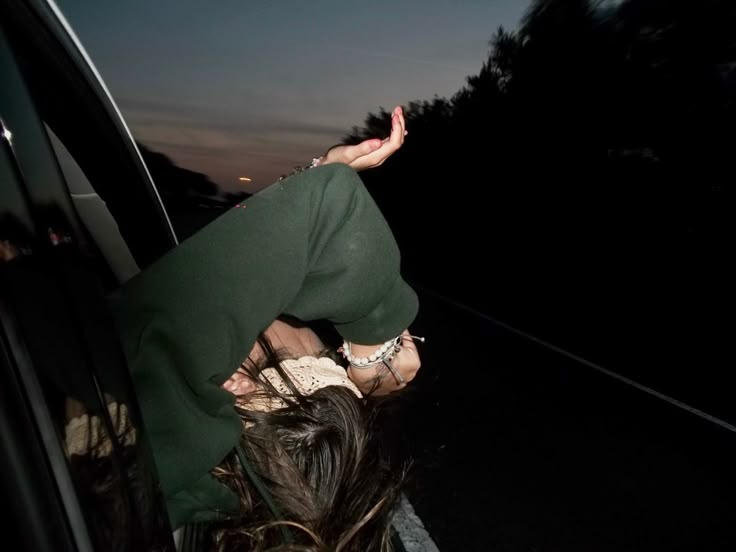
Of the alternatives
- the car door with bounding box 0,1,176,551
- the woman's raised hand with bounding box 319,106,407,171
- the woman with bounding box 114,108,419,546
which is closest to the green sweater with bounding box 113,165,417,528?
the woman with bounding box 114,108,419,546

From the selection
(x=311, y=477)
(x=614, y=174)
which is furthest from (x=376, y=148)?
(x=614, y=174)

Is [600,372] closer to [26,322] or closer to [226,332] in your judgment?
[226,332]

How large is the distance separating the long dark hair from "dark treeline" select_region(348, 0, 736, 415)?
1.04 metres

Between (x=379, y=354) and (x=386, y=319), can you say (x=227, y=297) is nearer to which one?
(x=386, y=319)

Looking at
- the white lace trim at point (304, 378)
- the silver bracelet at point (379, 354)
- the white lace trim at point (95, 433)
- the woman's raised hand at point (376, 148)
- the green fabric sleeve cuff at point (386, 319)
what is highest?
the woman's raised hand at point (376, 148)

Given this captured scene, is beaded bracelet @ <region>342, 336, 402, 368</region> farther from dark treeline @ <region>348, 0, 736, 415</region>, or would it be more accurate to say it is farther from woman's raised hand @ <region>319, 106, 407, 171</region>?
dark treeline @ <region>348, 0, 736, 415</region>

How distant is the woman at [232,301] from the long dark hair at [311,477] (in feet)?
0.30

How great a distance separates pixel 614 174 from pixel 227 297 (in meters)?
3.56

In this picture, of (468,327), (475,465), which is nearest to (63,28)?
(475,465)

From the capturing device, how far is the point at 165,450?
847 millimetres

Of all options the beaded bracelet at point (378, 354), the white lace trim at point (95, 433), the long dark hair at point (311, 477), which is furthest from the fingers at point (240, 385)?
the white lace trim at point (95, 433)

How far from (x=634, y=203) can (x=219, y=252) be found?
349cm

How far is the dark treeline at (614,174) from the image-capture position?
3.03 meters

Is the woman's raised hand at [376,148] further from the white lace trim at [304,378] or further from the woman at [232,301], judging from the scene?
the white lace trim at [304,378]
